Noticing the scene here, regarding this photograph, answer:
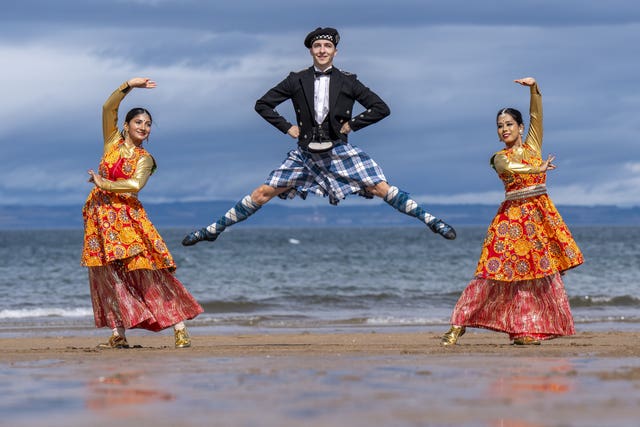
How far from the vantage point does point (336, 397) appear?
5668 millimetres

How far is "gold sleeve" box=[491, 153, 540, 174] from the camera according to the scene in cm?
905

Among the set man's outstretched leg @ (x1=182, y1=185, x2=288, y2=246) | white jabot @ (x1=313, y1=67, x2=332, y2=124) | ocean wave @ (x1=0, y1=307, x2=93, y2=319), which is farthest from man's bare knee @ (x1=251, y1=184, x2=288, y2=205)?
ocean wave @ (x1=0, y1=307, x2=93, y2=319)

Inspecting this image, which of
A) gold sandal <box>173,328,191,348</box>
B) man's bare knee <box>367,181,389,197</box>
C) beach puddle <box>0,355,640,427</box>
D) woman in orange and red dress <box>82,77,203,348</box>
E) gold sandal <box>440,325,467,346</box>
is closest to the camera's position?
beach puddle <box>0,355,640,427</box>

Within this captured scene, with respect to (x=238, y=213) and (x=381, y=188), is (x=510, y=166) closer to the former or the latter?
(x=381, y=188)

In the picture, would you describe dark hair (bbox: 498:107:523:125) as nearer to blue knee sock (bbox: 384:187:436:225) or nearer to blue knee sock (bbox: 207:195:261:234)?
blue knee sock (bbox: 384:187:436:225)

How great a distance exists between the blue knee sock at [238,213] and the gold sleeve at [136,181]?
0.69 m

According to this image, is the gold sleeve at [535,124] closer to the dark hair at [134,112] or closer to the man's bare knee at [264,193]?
the man's bare knee at [264,193]

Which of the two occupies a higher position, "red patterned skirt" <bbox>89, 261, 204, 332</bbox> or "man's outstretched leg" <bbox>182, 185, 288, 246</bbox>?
"man's outstretched leg" <bbox>182, 185, 288, 246</bbox>

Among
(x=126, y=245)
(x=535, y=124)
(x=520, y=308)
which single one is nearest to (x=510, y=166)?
(x=535, y=124)

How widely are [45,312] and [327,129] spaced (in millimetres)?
13848

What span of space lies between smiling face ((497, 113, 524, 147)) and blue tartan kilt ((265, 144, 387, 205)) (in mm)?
1082

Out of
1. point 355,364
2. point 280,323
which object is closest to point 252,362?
point 355,364

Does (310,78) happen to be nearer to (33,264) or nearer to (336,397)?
(336,397)

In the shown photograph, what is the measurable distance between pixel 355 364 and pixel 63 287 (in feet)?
78.2
